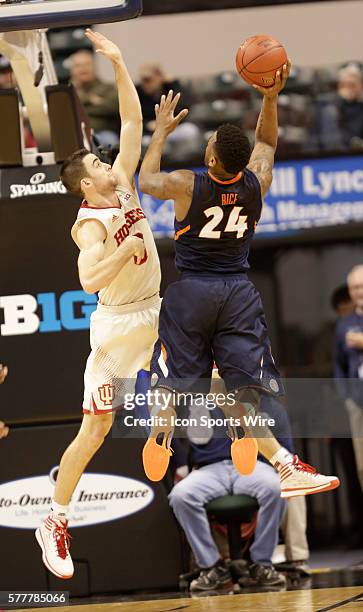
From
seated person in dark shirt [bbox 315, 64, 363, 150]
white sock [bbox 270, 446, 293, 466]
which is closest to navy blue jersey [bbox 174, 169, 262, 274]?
white sock [bbox 270, 446, 293, 466]

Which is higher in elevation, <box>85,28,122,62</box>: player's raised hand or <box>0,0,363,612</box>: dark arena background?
<box>85,28,122,62</box>: player's raised hand

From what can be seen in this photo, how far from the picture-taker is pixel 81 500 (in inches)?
329

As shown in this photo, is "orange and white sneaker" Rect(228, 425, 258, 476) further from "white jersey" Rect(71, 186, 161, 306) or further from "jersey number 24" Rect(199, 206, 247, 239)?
"jersey number 24" Rect(199, 206, 247, 239)

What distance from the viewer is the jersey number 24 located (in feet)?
20.9

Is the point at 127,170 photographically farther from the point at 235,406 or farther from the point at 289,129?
the point at 289,129

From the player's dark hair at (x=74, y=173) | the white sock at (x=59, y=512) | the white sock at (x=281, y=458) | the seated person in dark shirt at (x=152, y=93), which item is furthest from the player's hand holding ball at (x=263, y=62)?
the seated person in dark shirt at (x=152, y=93)

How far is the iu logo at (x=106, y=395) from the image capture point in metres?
6.48

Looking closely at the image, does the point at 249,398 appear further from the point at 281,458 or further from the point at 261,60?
the point at 261,60

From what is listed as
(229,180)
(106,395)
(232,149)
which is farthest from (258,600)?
(232,149)

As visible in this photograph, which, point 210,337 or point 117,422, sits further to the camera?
point 117,422

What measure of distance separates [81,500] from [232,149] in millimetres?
3275

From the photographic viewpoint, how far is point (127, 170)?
6.61 meters

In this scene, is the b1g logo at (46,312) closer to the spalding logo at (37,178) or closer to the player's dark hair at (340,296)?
the spalding logo at (37,178)

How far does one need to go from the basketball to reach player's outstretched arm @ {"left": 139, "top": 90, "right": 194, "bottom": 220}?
44 centimetres
